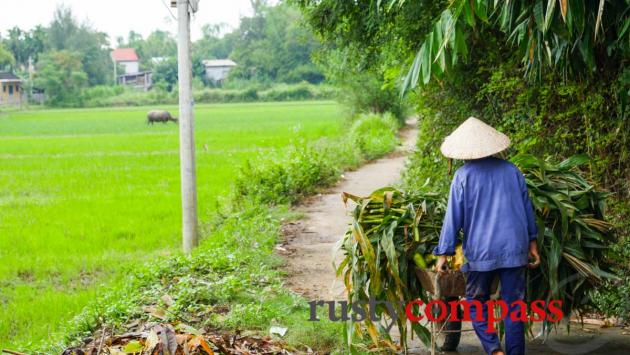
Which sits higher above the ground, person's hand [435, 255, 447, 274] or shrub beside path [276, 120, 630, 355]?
person's hand [435, 255, 447, 274]

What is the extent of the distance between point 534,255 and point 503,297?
33 centimetres

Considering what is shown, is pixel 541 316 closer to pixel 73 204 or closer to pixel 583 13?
pixel 583 13

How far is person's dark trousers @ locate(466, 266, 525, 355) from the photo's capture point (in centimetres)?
502

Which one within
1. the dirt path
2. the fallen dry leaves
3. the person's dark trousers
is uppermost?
the person's dark trousers

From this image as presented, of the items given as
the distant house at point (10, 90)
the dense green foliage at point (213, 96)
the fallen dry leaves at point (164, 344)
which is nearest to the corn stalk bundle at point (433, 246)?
the fallen dry leaves at point (164, 344)

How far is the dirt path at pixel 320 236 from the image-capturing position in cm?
825

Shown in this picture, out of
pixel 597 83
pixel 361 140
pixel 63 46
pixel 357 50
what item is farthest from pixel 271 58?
pixel 597 83

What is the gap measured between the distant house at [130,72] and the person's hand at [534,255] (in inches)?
3709

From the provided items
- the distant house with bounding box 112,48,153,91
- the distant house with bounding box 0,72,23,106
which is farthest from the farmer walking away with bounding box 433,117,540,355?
the distant house with bounding box 112,48,153,91

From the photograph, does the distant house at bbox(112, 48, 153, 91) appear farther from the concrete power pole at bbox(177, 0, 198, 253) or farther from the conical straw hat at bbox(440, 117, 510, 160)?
the conical straw hat at bbox(440, 117, 510, 160)

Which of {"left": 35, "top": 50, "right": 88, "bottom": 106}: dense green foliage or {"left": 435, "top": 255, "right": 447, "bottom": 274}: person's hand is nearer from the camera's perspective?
{"left": 435, "top": 255, "right": 447, "bottom": 274}: person's hand

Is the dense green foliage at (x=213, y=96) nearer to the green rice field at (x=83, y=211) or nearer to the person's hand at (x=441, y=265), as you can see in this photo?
the green rice field at (x=83, y=211)

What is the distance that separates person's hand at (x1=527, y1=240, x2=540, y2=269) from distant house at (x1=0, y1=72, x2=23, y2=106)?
74.7m

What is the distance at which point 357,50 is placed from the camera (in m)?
12.0
